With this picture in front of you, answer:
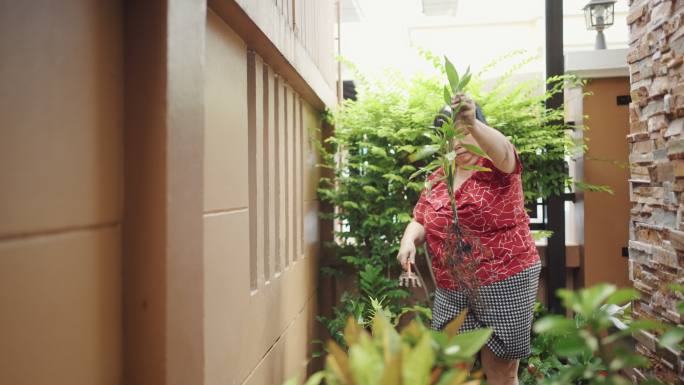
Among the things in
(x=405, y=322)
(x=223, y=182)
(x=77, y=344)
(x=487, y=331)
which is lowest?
(x=405, y=322)

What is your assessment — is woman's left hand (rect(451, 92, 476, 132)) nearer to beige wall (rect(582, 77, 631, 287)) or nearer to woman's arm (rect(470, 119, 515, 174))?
woman's arm (rect(470, 119, 515, 174))

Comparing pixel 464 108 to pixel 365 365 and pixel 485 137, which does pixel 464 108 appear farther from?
pixel 365 365

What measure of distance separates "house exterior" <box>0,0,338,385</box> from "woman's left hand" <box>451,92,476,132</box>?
2.60 feet

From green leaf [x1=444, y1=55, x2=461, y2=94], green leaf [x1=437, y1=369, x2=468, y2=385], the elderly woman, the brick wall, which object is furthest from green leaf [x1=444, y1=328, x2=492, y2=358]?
the elderly woman

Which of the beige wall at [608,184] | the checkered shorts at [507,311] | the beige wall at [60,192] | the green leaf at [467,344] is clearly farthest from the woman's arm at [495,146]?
the beige wall at [608,184]

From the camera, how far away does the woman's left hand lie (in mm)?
1951

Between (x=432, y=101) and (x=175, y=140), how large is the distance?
2.56 metres

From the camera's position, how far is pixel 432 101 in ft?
11.7

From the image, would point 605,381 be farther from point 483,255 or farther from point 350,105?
point 350,105

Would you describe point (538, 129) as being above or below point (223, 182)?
above

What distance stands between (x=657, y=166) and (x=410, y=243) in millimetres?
1039

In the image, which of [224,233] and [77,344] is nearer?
[77,344]

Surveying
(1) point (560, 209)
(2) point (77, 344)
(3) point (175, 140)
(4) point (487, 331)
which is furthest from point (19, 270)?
(1) point (560, 209)

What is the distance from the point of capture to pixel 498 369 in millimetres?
2512
